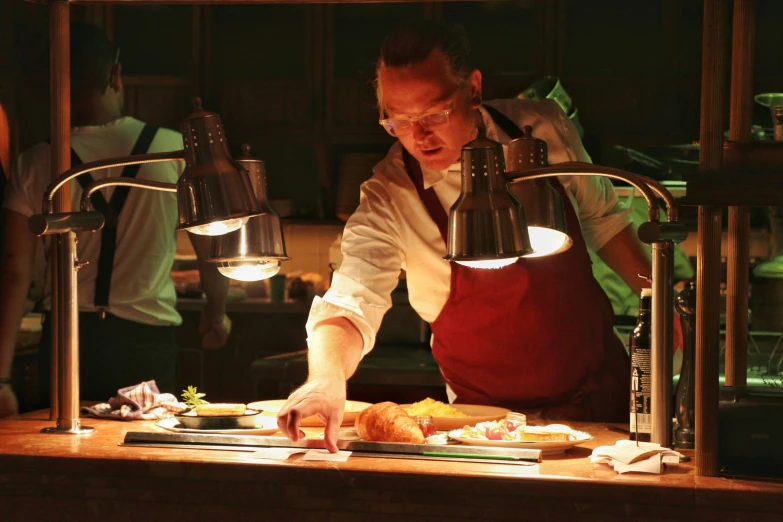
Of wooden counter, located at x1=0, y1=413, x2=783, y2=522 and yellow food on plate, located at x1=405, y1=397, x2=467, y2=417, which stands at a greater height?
yellow food on plate, located at x1=405, y1=397, x2=467, y2=417

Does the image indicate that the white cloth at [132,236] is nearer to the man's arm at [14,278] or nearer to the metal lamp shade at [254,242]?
the man's arm at [14,278]

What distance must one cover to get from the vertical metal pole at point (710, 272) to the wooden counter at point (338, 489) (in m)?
0.12

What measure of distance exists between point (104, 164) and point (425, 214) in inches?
36.0

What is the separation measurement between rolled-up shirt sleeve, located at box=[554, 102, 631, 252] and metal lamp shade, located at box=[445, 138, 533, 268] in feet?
2.74

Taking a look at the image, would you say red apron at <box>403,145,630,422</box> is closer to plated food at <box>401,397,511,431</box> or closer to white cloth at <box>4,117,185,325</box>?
plated food at <box>401,397,511,431</box>

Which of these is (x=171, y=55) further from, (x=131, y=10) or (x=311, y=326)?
(x=311, y=326)

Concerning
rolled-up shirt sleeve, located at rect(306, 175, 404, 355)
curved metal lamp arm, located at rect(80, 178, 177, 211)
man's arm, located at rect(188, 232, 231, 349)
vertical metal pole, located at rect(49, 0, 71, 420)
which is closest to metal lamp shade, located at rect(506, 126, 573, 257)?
rolled-up shirt sleeve, located at rect(306, 175, 404, 355)

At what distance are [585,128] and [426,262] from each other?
145 inches

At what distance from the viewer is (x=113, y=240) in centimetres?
375

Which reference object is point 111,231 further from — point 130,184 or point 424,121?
point 424,121

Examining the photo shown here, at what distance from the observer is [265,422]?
2.47m

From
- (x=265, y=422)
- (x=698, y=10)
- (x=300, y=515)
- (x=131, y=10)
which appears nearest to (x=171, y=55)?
(x=131, y=10)

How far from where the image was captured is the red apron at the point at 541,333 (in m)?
2.95

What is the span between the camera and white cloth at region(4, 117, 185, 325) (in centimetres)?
370
